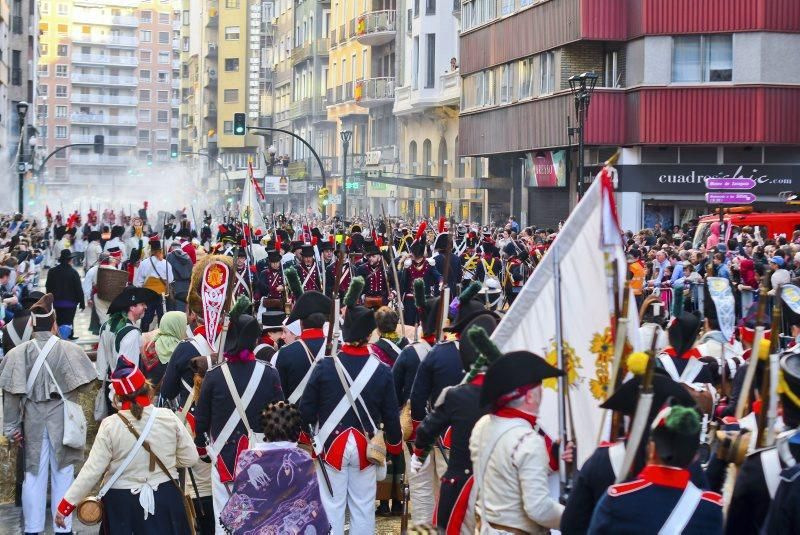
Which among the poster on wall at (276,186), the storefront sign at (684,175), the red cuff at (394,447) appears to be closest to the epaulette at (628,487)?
the red cuff at (394,447)

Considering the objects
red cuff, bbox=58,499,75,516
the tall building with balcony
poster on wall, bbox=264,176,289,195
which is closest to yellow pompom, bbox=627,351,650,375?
red cuff, bbox=58,499,75,516

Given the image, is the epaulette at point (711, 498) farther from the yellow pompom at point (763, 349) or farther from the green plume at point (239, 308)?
the green plume at point (239, 308)

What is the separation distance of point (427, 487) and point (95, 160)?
168 meters

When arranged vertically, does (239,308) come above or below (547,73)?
below

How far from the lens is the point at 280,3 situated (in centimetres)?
9906

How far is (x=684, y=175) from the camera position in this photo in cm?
3875

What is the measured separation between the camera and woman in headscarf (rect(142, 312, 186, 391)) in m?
12.1

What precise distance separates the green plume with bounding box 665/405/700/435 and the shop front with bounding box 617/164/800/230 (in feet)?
109

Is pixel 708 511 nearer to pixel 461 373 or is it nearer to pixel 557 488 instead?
pixel 557 488

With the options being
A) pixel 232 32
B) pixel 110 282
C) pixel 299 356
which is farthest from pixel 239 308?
pixel 232 32

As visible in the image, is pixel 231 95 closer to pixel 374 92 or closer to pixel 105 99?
pixel 374 92

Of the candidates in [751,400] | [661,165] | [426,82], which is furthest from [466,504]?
[426,82]

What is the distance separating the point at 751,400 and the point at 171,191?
127 metres

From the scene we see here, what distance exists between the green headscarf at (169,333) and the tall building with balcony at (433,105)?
133ft
